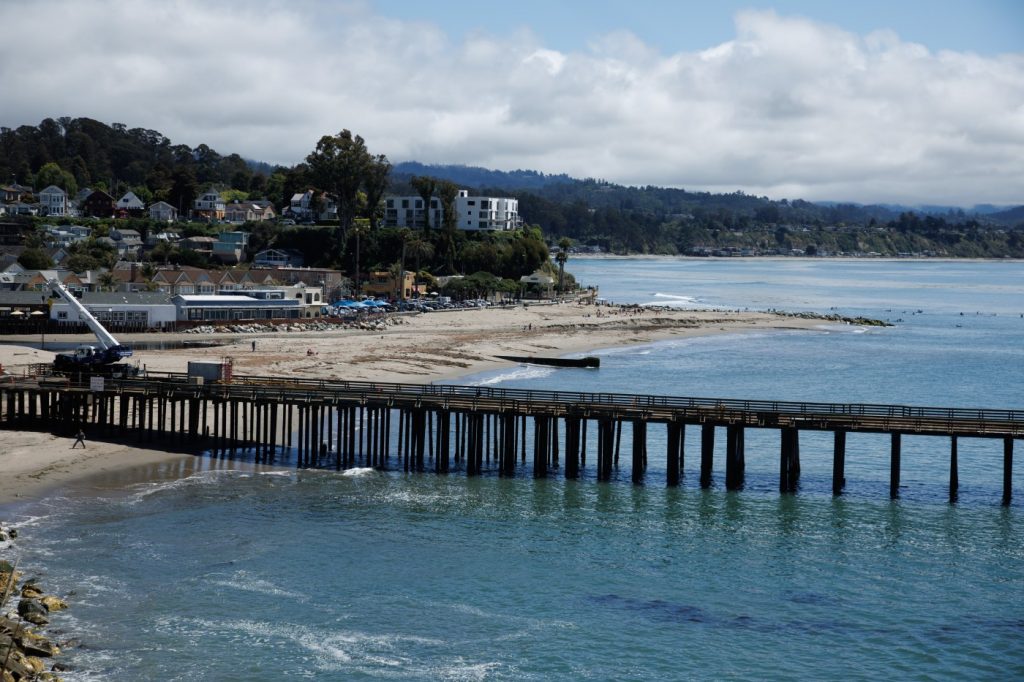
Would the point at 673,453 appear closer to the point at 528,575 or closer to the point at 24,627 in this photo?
the point at 528,575

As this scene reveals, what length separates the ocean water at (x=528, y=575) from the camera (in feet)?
109

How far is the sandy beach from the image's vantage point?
5334 cm

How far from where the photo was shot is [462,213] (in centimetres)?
18438

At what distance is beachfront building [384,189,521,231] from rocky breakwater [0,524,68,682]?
137046mm

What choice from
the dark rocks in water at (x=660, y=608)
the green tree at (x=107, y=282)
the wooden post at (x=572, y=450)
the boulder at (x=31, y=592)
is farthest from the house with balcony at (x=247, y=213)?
the dark rocks in water at (x=660, y=608)

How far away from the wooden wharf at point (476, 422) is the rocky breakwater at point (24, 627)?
66.2 ft

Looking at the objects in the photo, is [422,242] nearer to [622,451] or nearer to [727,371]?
[727,371]

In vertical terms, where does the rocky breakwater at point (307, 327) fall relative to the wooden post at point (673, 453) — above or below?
above

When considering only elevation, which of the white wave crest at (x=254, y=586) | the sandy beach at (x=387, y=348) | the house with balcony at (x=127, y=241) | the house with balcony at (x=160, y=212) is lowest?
the white wave crest at (x=254, y=586)

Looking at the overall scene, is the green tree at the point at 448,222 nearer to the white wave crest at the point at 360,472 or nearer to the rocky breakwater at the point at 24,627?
the white wave crest at the point at 360,472

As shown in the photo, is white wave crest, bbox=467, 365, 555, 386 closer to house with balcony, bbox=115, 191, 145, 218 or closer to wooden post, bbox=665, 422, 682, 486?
wooden post, bbox=665, 422, 682, 486

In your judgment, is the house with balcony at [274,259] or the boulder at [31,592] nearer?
the boulder at [31,592]

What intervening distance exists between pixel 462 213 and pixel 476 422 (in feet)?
433

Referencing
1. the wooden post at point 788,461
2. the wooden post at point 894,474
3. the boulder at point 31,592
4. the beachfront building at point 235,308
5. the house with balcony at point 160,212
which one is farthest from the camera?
the house with balcony at point 160,212
